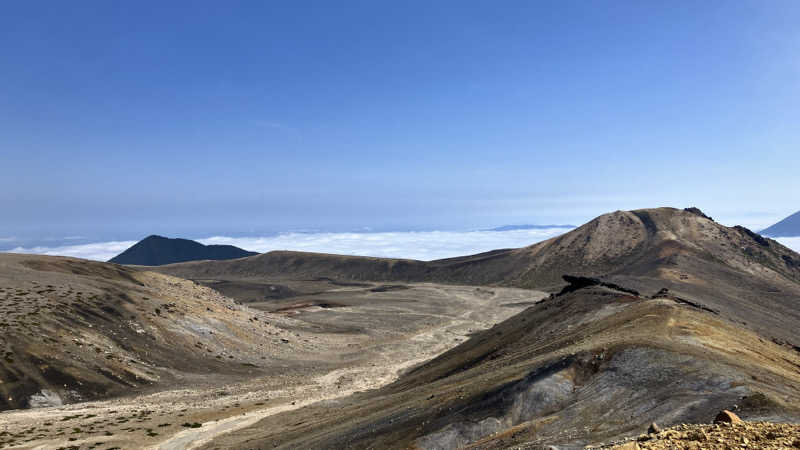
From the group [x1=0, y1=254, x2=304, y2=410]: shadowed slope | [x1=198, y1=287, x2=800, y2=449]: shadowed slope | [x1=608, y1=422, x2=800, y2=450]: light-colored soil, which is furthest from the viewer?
[x1=0, y1=254, x2=304, y2=410]: shadowed slope

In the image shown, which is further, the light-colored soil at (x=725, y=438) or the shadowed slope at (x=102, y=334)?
the shadowed slope at (x=102, y=334)

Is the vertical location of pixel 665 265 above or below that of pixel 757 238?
below

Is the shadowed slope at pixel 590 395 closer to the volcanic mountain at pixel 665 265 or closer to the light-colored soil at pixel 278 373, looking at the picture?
the light-colored soil at pixel 278 373

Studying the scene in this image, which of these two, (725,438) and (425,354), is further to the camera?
A: (425,354)

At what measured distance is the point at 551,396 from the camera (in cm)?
2127

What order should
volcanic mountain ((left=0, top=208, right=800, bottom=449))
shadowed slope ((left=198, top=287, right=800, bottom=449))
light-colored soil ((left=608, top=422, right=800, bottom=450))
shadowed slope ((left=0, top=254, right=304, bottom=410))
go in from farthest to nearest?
shadowed slope ((left=0, top=254, right=304, bottom=410)), volcanic mountain ((left=0, top=208, right=800, bottom=449)), shadowed slope ((left=198, top=287, right=800, bottom=449)), light-colored soil ((left=608, top=422, right=800, bottom=450))

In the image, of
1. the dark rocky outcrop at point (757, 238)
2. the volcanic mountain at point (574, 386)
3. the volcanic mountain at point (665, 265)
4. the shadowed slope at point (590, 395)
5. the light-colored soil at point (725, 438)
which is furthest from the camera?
the dark rocky outcrop at point (757, 238)

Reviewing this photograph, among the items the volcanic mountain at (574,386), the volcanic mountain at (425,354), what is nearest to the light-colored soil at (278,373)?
the volcanic mountain at (425,354)

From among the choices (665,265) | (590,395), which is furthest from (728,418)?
(665,265)

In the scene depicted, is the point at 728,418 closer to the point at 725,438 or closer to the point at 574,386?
the point at 725,438

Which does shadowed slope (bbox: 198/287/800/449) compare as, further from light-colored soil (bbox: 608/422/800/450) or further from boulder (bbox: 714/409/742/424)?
light-colored soil (bbox: 608/422/800/450)

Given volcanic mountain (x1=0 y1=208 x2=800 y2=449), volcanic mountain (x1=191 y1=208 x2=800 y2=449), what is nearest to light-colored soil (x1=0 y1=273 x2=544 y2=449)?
volcanic mountain (x1=0 y1=208 x2=800 y2=449)

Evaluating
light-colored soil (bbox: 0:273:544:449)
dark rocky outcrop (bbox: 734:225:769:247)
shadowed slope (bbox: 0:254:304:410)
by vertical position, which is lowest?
light-colored soil (bbox: 0:273:544:449)

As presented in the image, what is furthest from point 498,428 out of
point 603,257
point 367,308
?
point 603,257
